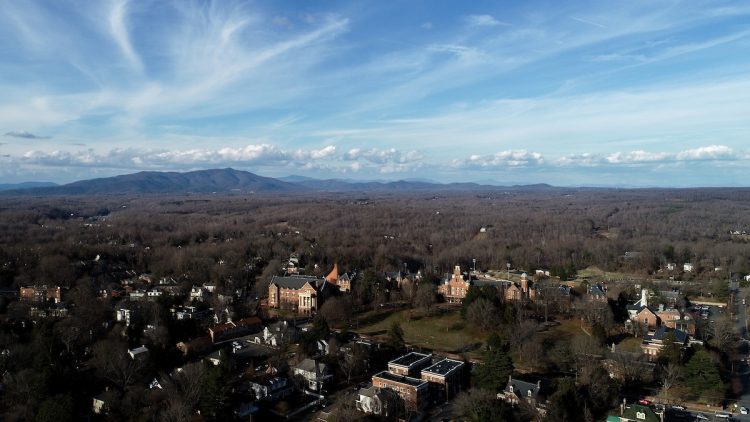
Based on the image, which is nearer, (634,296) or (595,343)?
(595,343)

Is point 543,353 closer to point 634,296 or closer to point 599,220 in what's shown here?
point 634,296

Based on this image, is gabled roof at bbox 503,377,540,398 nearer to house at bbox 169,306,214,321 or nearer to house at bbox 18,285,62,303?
house at bbox 169,306,214,321

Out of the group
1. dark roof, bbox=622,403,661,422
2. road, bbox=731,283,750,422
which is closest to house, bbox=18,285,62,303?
dark roof, bbox=622,403,661,422

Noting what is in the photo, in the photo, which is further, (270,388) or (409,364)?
(409,364)

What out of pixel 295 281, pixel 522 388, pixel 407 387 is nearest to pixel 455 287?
pixel 295 281

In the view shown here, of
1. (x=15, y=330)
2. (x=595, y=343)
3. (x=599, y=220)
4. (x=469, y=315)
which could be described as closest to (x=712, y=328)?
(x=595, y=343)

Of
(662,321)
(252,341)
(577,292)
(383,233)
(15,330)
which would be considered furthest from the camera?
(383,233)

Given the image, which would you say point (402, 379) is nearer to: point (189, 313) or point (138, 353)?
point (138, 353)
